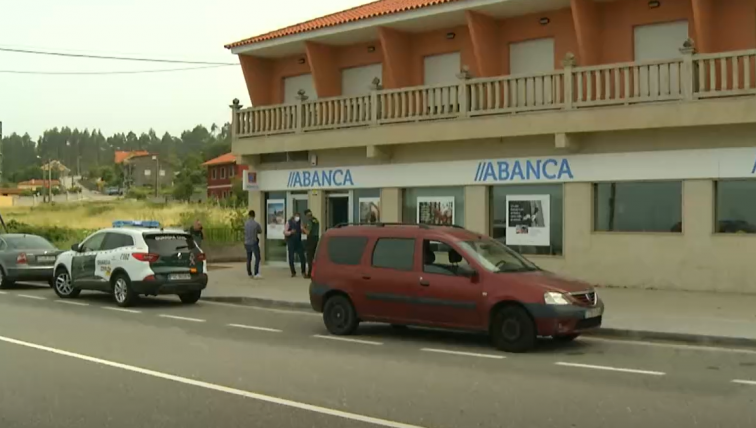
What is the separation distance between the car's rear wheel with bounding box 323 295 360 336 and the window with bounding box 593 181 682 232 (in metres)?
8.16

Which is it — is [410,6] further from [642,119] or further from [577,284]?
[577,284]

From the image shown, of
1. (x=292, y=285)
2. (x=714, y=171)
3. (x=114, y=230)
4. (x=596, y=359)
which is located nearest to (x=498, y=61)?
(x=714, y=171)

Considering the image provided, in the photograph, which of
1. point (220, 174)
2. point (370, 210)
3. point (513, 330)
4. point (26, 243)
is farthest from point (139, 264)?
point (220, 174)

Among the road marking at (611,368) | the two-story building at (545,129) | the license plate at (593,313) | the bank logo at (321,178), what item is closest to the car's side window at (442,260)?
the license plate at (593,313)

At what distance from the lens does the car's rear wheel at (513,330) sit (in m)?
10.4

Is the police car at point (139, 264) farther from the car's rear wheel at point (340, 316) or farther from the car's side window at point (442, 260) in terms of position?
the car's side window at point (442, 260)

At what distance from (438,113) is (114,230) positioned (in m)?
8.43

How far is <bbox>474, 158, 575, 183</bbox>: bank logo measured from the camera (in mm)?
18469

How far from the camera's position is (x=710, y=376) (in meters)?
8.88

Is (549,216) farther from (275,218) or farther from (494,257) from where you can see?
(275,218)

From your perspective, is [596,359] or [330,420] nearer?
[330,420]

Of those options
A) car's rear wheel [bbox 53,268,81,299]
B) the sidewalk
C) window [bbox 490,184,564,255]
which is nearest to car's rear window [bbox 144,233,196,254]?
the sidewalk

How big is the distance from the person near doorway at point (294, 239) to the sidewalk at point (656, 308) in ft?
2.29

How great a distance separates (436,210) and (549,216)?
10.8 ft
